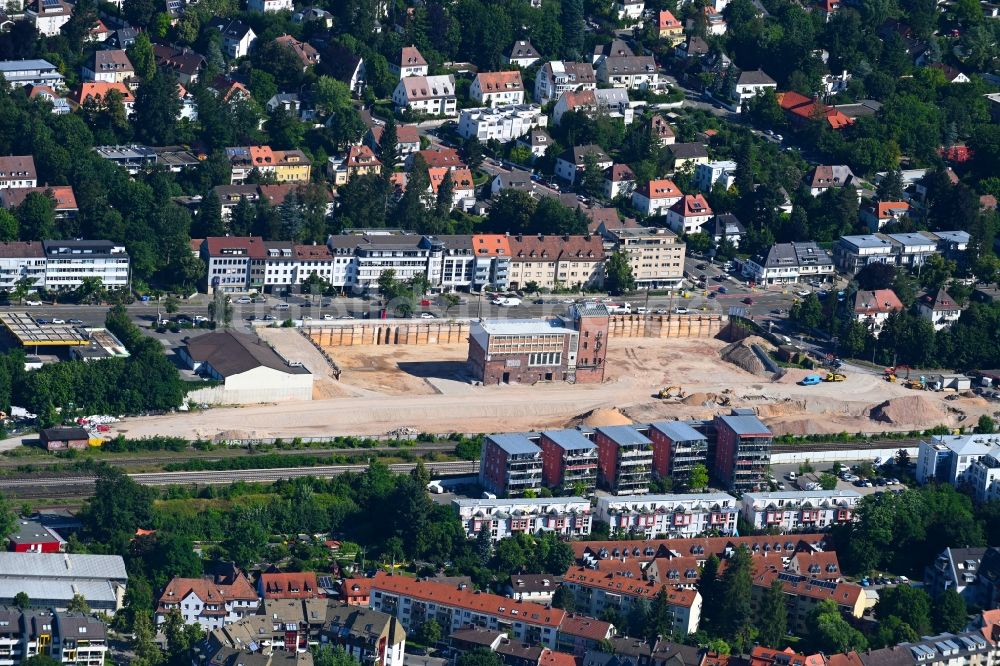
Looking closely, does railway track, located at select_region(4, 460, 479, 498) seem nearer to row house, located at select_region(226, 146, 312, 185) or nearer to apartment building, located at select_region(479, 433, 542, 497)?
apartment building, located at select_region(479, 433, 542, 497)

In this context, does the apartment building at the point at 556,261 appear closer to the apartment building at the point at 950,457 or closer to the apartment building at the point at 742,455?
the apartment building at the point at 742,455

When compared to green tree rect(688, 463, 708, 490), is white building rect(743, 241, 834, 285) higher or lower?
higher

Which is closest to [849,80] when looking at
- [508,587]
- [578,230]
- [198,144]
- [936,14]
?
Result: [936,14]

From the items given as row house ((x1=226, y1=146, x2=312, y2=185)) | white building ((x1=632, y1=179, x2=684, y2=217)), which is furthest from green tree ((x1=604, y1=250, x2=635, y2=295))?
row house ((x1=226, y1=146, x2=312, y2=185))

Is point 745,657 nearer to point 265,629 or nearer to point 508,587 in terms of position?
point 508,587

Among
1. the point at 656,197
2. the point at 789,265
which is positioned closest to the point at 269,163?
the point at 656,197

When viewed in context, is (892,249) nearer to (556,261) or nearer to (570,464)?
(556,261)
